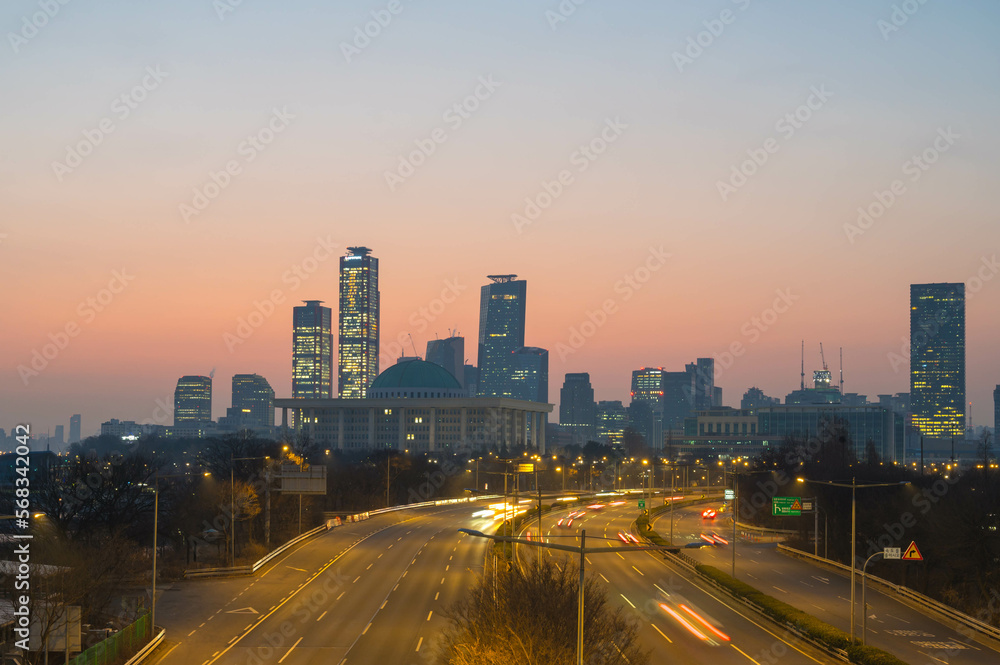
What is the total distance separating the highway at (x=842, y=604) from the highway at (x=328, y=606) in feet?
65.9

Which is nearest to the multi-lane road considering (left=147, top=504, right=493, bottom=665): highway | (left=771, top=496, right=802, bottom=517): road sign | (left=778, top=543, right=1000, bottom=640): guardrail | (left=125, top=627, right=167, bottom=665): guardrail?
(left=147, top=504, right=493, bottom=665): highway

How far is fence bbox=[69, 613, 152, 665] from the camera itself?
38.0 m

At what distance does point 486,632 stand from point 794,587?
3531 cm

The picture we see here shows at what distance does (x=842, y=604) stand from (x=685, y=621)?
39.4 feet

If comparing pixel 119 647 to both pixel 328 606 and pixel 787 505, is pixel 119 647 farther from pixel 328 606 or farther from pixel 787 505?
pixel 787 505

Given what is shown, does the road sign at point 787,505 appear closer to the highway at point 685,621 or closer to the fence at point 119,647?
the highway at point 685,621

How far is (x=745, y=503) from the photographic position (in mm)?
131250

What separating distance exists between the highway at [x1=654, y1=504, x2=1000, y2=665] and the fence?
34.0 metres

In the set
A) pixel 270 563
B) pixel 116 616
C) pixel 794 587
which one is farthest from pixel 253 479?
pixel 794 587

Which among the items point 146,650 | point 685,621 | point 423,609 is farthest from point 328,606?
point 685,621

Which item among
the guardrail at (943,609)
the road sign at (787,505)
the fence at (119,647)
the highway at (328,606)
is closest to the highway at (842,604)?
the guardrail at (943,609)

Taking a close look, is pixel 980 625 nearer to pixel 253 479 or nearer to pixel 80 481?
pixel 253 479

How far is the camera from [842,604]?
57.8 m

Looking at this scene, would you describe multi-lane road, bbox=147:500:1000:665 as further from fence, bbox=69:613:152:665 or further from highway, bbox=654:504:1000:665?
fence, bbox=69:613:152:665
